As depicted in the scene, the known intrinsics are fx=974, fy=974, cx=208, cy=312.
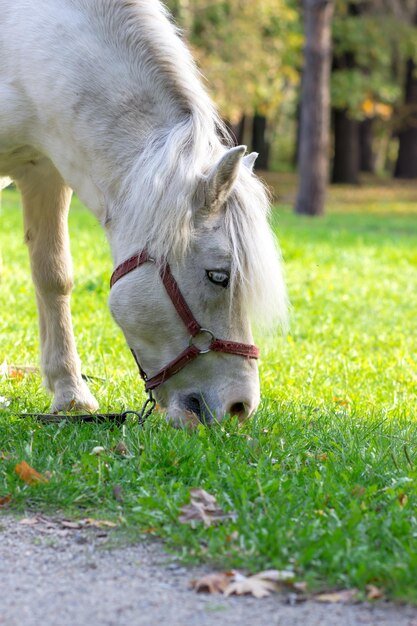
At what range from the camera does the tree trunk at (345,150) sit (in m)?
30.6

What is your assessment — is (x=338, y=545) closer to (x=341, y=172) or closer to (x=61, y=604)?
(x=61, y=604)

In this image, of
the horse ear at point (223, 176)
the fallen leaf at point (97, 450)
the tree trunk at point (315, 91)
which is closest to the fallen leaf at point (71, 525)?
the fallen leaf at point (97, 450)

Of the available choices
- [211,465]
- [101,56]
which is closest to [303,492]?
[211,465]

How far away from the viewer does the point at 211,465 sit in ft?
12.7

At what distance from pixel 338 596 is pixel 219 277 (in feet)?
5.02

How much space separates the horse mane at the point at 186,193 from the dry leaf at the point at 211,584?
1.37 meters

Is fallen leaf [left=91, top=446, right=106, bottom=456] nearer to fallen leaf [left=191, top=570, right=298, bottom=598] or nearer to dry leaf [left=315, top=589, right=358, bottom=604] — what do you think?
fallen leaf [left=191, top=570, right=298, bottom=598]

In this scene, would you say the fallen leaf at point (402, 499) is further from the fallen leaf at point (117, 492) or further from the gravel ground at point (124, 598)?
the fallen leaf at point (117, 492)

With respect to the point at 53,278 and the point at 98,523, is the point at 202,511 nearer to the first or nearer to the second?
the point at 98,523

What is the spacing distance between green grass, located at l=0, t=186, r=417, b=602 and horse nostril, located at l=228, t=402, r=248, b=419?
0.18 feet

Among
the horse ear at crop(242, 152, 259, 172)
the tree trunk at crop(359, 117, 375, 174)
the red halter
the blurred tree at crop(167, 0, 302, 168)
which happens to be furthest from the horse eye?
the tree trunk at crop(359, 117, 375, 174)

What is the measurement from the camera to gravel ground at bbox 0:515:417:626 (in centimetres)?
273

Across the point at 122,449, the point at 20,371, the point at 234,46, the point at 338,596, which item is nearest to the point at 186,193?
the point at 122,449

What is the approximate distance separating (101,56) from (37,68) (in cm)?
29
